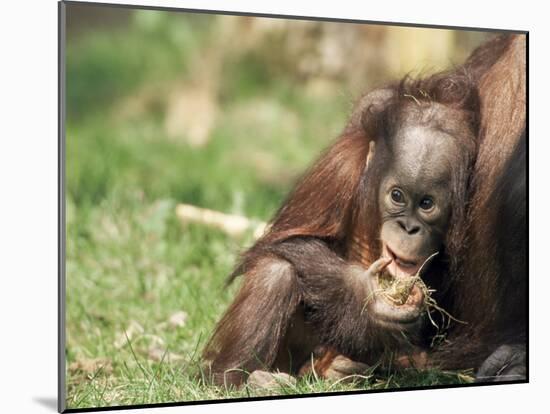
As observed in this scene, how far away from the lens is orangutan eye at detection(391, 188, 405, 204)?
4.92 metres

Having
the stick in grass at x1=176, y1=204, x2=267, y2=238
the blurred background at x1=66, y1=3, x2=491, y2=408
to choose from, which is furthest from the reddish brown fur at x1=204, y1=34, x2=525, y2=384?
the stick in grass at x1=176, y1=204, x2=267, y2=238

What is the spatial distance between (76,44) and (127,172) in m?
2.05

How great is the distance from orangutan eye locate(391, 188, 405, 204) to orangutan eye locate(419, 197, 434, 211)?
0.08 metres

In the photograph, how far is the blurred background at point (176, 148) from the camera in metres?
5.32

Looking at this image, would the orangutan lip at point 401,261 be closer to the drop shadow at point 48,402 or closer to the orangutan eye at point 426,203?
the orangutan eye at point 426,203

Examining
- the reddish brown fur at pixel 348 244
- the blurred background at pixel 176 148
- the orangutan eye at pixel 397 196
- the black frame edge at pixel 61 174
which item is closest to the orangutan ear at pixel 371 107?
the reddish brown fur at pixel 348 244

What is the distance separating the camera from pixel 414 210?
4.92m

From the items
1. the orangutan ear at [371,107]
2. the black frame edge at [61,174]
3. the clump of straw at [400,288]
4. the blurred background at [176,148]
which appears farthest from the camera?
the blurred background at [176,148]

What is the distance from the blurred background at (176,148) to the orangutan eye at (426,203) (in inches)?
23.2

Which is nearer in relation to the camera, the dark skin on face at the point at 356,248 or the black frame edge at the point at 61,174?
the black frame edge at the point at 61,174

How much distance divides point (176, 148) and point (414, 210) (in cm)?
A: 357

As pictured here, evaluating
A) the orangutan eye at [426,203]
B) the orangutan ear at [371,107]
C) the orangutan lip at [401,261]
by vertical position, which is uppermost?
the orangutan ear at [371,107]

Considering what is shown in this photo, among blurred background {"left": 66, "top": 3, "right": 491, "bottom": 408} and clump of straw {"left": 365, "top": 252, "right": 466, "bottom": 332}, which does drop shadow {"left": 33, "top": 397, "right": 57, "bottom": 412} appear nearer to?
blurred background {"left": 66, "top": 3, "right": 491, "bottom": 408}

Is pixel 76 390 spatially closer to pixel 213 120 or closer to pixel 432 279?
pixel 432 279
